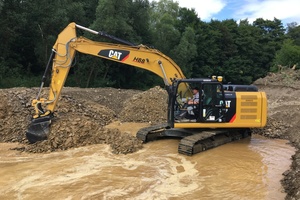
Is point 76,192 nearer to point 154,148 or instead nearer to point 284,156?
point 154,148

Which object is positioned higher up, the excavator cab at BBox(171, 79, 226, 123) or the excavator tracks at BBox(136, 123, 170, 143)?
the excavator cab at BBox(171, 79, 226, 123)

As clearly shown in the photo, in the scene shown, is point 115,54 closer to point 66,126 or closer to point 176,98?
point 176,98

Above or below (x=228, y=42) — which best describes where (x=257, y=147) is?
below

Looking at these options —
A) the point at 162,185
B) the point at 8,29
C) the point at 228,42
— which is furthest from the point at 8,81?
the point at 228,42

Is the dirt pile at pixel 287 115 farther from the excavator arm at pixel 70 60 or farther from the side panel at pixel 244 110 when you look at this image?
the excavator arm at pixel 70 60

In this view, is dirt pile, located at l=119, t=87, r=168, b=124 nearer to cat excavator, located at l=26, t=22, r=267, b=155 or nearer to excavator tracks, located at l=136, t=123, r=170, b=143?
excavator tracks, located at l=136, t=123, r=170, b=143

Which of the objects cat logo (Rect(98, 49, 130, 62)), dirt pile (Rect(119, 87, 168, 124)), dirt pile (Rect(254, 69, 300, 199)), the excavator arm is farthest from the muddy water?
dirt pile (Rect(119, 87, 168, 124))

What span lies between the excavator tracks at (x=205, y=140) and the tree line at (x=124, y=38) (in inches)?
629

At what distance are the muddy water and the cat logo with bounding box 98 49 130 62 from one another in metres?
2.84

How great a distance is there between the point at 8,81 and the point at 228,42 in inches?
1312

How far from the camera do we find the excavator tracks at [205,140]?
877 cm

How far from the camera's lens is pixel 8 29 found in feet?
73.1

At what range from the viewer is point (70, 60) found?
375 inches

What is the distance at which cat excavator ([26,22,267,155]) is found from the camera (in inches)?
368
